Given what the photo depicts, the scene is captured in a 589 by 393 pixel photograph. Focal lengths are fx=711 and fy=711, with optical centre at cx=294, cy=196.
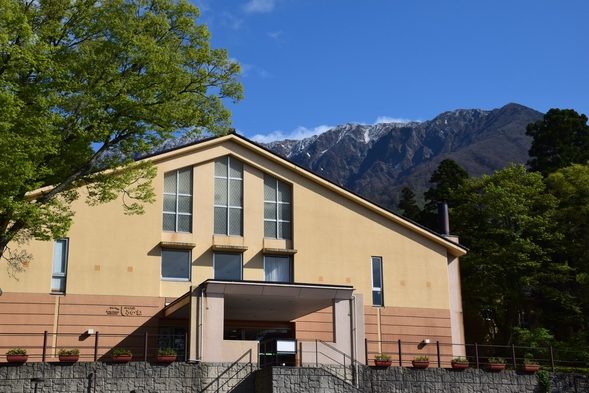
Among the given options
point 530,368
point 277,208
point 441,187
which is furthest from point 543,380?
point 441,187

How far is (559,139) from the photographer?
53062 millimetres

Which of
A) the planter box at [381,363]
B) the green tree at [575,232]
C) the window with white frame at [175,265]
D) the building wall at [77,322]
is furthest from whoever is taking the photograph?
the green tree at [575,232]

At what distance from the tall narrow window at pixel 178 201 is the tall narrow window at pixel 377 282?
8143mm

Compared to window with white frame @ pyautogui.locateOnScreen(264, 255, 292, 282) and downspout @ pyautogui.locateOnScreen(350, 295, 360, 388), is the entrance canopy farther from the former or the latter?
window with white frame @ pyautogui.locateOnScreen(264, 255, 292, 282)

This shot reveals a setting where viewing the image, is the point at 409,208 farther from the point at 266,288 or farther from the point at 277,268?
the point at 266,288

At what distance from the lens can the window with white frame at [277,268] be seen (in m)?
29.5

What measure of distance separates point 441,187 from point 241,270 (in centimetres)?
2685

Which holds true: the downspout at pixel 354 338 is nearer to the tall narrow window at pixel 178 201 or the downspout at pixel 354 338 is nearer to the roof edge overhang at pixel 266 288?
the roof edge overhang at pixel 266 288

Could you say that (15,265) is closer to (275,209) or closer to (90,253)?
(90,253)

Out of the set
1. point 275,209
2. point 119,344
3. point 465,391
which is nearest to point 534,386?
point 465,391

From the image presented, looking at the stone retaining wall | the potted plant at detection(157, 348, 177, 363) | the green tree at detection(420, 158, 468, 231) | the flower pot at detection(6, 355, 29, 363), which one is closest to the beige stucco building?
the stone retaining wall

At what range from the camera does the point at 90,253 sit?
2697 cm

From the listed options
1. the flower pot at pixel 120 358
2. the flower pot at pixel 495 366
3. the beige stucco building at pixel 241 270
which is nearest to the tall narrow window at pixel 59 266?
the beige stucco building at pixel 241 270

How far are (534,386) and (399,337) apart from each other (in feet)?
19.5
